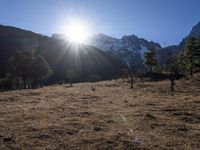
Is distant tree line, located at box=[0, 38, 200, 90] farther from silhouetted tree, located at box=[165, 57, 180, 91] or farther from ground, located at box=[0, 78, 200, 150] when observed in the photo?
ground, located at box=[0, 78, 200, 150]

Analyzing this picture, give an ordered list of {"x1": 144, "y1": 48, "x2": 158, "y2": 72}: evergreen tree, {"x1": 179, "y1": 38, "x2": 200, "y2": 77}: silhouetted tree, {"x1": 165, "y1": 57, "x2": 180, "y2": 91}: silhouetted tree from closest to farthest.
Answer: {"x1": 165, "y1": 57, "x2": 180, "y2": 91}: silhouetted tree
{"x1": 179, "y1": 38, "x2": 200, "y2": 77}: silhouetted tree
{"x1": 144, "y1": 48, "x2": 158, "y2": 72}: evergreen tree

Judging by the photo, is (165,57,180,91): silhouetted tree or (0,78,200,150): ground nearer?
(0,78,200,150): ground

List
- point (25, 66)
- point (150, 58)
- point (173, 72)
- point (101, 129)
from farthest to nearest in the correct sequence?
1. point (150, 58)
2. point (25, 66)
3. point (173, 72)
4. point (101, 129)

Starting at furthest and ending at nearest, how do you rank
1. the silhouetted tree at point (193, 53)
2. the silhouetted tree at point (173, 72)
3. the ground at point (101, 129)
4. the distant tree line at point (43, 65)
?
the distant tree line at point (43, 65), the silhouetted tree at point (193, 53), the silhouetted tree at point (173, 72), the ground at point (101, 129)

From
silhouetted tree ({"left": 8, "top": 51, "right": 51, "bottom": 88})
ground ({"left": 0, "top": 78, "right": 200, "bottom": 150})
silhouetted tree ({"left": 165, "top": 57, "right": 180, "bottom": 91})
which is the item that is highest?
silhouetted tree ({"left": 8, "top": 51, "right": 51, "bottom": 88})

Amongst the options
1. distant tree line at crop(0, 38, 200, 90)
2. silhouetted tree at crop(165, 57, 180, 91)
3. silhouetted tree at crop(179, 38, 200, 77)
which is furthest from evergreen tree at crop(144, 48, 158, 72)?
silhouetted tree at crop(179, 38, 200, 77)

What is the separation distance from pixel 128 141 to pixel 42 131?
6.26 meters

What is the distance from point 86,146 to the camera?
19.0m

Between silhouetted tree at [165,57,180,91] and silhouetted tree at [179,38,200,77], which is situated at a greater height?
silhouetted tree at [179,38,200,77]

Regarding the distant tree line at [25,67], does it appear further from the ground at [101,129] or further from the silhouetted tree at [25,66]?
the ground at [101,129]

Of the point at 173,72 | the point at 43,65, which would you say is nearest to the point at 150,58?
the point at 173,72

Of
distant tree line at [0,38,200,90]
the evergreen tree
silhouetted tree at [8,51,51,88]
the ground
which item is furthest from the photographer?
the evergreen tree

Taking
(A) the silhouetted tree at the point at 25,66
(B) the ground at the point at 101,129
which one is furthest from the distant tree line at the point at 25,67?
Result: (B) the ground at the point at 101,129

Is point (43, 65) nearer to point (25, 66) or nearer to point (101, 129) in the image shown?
point (25, 66)
